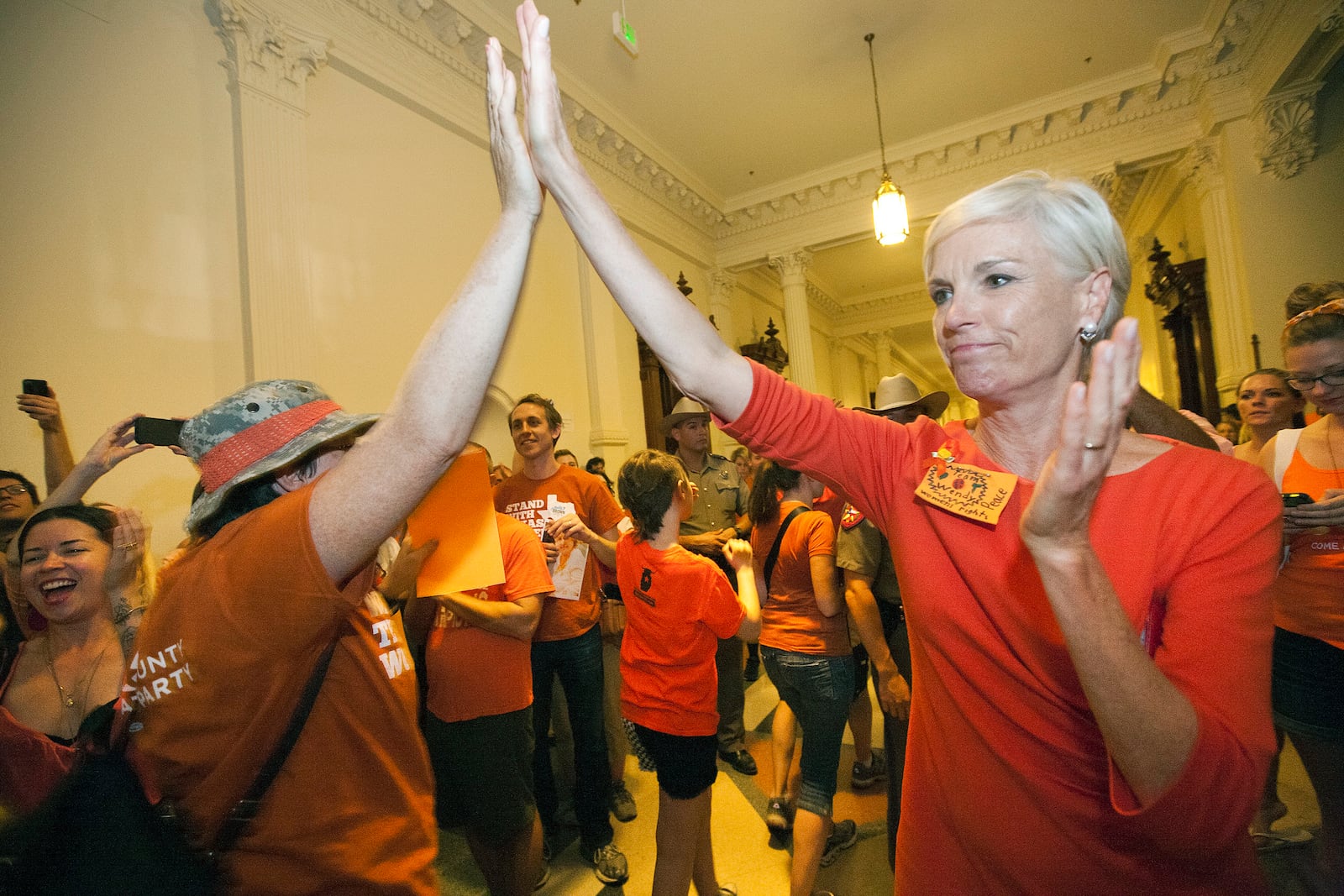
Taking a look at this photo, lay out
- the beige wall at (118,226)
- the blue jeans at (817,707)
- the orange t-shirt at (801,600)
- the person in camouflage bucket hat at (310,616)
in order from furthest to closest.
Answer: the beige wall at (118,226) < the orange t-shirt at (801,600) < the blue jeans at (817,707) < the person in camouflage bucket hat at (310,616)

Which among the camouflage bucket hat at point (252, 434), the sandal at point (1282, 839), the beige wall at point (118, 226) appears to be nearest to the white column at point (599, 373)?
the beige wall at point (118, 226)

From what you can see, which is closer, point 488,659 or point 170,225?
point 488,659

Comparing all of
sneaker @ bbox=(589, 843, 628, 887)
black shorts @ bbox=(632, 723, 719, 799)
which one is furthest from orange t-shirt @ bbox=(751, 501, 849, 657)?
sneaker @ bbox=(589, 843, 628, 887)

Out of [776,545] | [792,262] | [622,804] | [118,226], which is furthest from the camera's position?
[792,262]

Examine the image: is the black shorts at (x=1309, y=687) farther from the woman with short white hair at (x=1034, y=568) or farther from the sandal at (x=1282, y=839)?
the woman with short white hair at (x=1034, y=568)

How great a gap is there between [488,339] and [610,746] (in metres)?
3.38

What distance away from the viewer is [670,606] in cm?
235

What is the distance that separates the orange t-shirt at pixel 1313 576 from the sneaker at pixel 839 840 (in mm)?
2040

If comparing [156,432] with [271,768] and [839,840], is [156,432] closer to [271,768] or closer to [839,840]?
[271,768]

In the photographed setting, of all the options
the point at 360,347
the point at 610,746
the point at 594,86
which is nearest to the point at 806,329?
the point at 594,86

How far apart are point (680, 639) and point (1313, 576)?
229cm

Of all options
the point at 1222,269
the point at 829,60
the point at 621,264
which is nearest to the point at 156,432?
the point at 621,264

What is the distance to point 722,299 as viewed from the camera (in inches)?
409

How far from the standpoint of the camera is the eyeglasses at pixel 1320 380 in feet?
6.79
